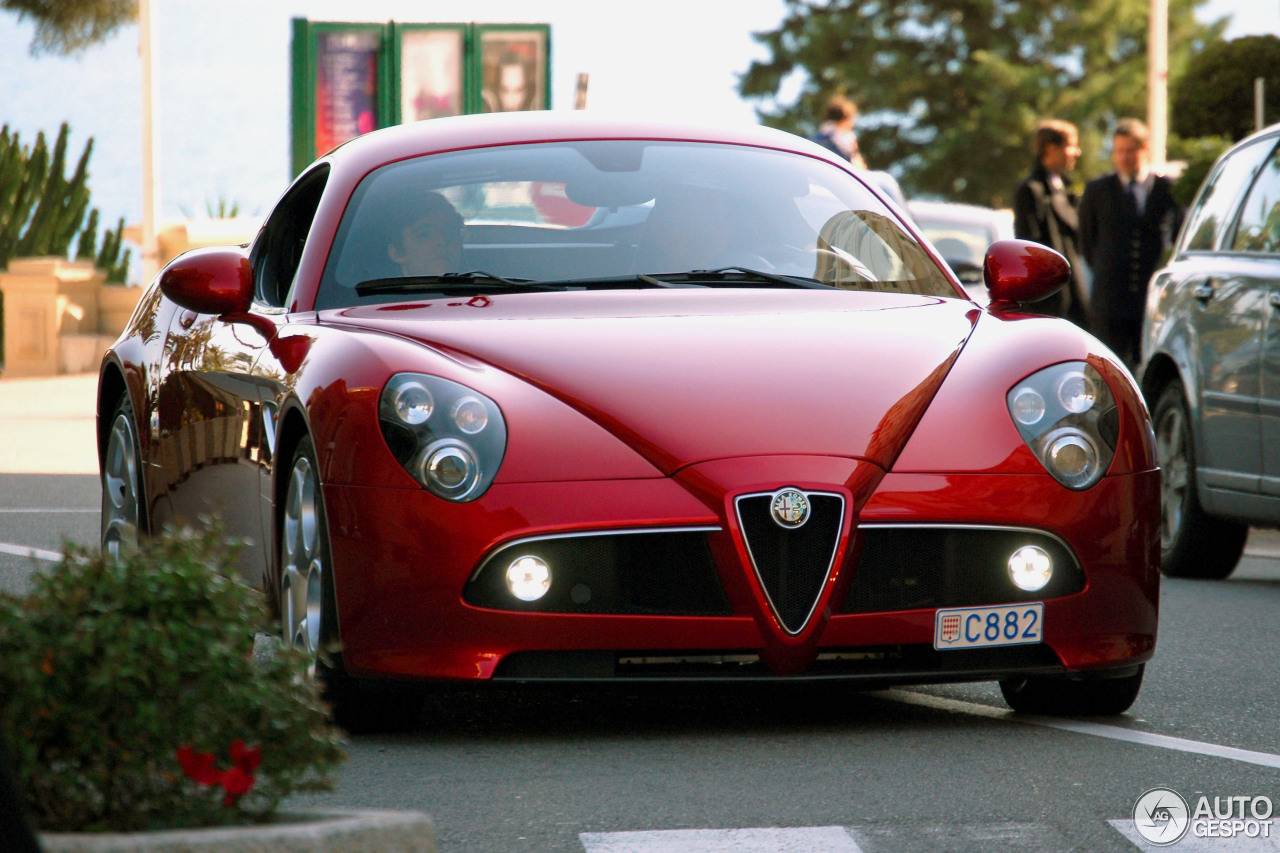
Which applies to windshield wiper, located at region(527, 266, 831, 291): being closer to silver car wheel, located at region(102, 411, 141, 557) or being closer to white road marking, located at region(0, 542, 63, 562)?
silver car wheel, located at region(102, 411, 141, 557)

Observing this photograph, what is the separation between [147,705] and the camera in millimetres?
2727

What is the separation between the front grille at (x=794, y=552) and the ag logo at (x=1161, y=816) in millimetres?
807

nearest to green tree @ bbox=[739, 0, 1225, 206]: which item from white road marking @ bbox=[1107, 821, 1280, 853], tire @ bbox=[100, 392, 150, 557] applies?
tire @ bbox=[100, 392, 150, 557]

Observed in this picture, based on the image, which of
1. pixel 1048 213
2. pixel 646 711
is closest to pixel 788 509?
pixel 646 711

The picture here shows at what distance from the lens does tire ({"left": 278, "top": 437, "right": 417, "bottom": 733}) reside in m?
4.79

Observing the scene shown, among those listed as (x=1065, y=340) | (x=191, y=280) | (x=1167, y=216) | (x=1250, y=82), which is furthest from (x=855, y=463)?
(x=1250, y=82)

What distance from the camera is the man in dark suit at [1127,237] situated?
12.5 meters

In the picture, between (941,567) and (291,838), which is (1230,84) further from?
(291,838)

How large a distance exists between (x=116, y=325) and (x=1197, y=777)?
21867 millimetres

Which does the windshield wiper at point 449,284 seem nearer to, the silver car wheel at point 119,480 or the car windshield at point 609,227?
the car windshield at point 609,227

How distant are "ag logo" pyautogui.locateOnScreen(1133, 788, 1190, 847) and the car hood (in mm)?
920

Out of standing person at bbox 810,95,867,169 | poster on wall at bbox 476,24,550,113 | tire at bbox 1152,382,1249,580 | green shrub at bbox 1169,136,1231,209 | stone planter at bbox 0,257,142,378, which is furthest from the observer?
poster on wall at bbox 476,24,550,113

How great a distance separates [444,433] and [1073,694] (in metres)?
1.65

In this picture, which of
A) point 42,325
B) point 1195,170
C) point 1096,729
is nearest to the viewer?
point 1096,729
